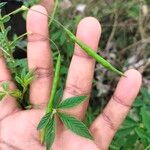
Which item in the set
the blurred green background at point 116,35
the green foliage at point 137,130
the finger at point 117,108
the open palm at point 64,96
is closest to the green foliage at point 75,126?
the open palm at point 64,96

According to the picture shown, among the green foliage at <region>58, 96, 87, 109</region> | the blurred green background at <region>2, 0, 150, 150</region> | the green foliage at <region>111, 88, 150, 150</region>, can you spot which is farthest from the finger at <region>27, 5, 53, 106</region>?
the blurred green background at <region>2, 0, 150, 150</region>

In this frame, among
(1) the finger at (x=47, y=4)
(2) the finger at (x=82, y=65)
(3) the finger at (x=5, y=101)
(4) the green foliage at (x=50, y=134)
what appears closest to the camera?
(4) the green foliage at (x=50, y=134)

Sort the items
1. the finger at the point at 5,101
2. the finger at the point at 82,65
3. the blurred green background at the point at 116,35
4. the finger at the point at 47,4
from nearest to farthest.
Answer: the finger at the point at 82,65
the finger at the point at 5,101
the finger at the point at 47,4
the blurred green background at the point at 116,35

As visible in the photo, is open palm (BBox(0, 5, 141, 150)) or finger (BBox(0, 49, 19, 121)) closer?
open palm (BBox(0, 5, 141, 150))

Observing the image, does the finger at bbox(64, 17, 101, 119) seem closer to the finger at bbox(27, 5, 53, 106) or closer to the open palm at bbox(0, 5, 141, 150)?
the open palm at bbox(0, 5, 141, 150)

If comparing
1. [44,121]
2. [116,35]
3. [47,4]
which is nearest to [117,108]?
[44,121]

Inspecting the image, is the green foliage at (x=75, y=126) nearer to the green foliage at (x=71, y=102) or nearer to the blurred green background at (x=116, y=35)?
the green foliage at (x=71, y=102)

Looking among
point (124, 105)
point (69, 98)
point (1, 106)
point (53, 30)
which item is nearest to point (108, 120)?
point (124, 105)
